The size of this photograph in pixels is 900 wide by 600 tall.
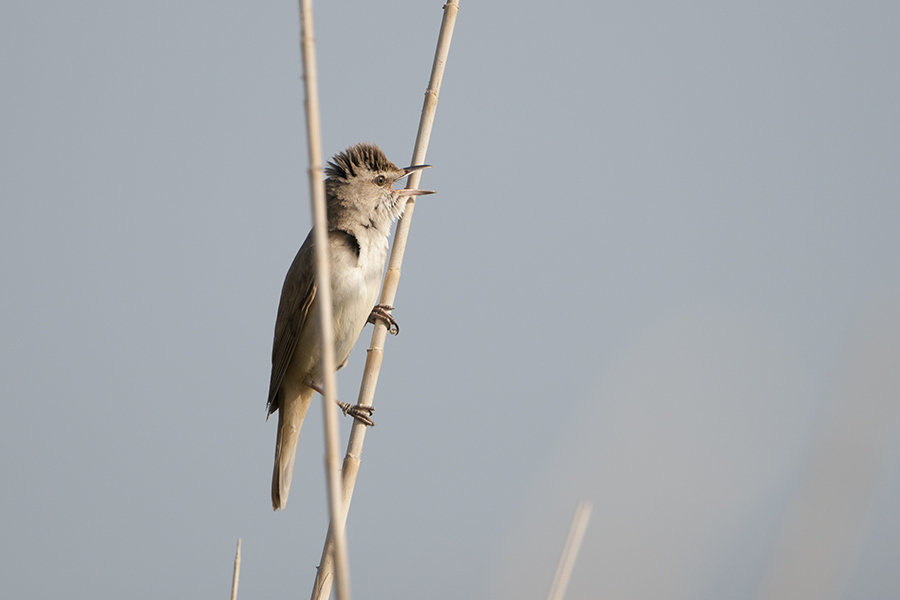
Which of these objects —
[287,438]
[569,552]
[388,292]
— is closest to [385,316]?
[388,292]

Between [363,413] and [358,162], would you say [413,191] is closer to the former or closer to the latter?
[358,162]

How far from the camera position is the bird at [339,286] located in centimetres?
361

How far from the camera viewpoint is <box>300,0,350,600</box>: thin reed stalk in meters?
1.34

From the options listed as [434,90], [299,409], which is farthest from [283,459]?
[434,90]

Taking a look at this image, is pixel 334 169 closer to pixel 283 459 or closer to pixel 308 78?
pixel 283 459

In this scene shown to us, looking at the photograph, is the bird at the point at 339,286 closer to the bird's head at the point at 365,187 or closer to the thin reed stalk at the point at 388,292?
the bird's head at the point at 365,187

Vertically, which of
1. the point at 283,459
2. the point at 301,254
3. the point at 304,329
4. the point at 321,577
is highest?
the point at 301,254

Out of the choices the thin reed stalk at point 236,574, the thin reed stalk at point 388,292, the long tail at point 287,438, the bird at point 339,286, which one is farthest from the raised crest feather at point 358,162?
the thin reed stalk at point 236,574

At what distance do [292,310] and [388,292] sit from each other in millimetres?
692

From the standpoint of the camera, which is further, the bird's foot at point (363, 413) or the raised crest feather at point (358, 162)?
the raised crest feather at point (358, 162)

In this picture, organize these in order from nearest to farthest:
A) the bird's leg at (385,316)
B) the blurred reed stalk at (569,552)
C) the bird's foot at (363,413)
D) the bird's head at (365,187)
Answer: the blurred reed stalk at (569,552) → the bird's foot at (363,413) → the bird's leg at (385,316) → the bird's head at (365,187)

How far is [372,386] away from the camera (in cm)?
292

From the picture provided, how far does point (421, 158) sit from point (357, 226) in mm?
666

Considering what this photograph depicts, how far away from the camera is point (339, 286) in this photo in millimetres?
3555
